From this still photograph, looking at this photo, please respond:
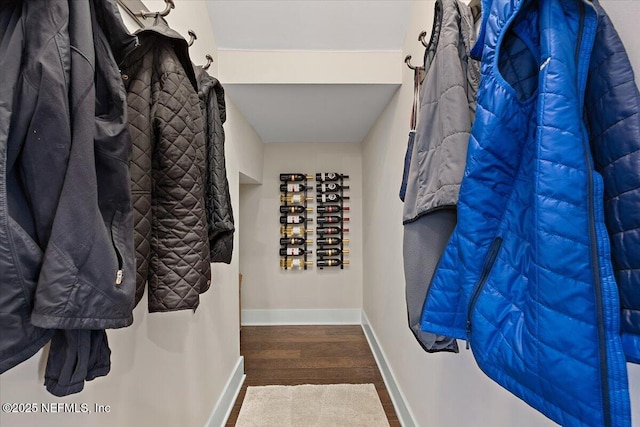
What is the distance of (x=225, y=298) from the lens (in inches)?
78.9

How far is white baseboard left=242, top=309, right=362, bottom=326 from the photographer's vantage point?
3578 millimetres

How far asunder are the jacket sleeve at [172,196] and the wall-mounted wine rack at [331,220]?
2713 millimetres

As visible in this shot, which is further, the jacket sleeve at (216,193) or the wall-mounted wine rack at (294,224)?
the wall-mounted wine rack at (294,224)

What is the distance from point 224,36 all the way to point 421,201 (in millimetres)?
1796

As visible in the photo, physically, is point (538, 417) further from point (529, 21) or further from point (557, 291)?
point (529, 21)

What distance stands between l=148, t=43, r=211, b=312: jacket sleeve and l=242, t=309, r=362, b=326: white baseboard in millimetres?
2854

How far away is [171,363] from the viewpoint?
129 centimetres

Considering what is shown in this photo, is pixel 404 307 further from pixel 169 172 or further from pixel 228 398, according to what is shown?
pixel 169 172

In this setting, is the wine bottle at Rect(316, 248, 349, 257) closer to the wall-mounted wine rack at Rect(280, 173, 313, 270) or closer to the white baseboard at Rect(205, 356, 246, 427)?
the wall-mounted wine rack at Rect(280, 173, 313, 270)

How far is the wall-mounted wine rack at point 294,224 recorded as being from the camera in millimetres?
3583

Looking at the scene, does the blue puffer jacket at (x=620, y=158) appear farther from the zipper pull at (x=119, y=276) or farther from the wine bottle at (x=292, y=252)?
the wine bottle at (x=292, y=252)

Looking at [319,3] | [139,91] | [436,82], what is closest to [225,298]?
[139,91]

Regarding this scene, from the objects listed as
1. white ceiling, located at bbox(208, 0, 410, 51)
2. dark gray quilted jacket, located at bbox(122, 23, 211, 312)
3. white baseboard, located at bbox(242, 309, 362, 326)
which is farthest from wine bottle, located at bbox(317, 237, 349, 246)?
dark gray quilted jacket, located at bbox(122, 23, 211, 312)

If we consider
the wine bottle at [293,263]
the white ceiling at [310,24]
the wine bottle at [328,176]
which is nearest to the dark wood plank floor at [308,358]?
the wine bottle at [293,263]
